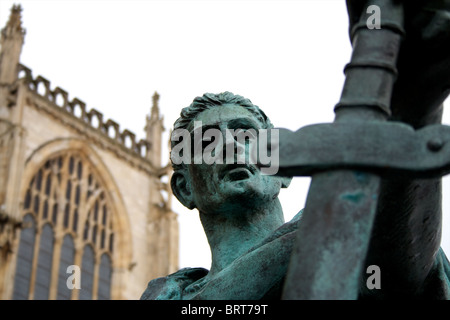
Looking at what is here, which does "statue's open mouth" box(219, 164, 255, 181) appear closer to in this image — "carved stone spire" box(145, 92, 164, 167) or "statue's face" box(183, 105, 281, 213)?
"statue's face" box(183, 105, 281, 213)

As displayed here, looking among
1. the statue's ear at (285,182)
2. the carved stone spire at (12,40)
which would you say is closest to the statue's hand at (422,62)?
the statue's ear at (285,182)

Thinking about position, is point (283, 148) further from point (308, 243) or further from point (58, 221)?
point (58, 221)

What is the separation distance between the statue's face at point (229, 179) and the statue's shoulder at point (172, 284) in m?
0.18

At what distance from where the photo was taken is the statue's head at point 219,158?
2441 millimetres

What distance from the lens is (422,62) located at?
179 cm

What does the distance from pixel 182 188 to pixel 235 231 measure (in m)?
0.27

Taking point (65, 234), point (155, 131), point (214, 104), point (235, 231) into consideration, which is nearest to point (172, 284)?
point (235, 231)

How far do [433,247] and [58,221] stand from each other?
27556mm

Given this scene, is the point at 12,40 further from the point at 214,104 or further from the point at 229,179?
the point at 229,179

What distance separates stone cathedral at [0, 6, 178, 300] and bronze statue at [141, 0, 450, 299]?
75.5 ft

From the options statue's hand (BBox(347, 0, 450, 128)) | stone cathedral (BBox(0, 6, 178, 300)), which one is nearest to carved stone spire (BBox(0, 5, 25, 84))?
stone cathedral (BBox(0, 6, 178, 300))

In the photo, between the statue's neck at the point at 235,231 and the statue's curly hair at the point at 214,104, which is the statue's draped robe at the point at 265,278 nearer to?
the statue's neck at the point at 235,231

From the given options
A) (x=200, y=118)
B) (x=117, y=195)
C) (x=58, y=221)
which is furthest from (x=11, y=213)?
(x=200, y=118)

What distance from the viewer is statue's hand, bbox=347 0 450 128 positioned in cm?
174
